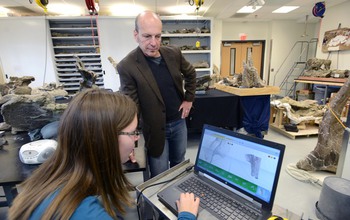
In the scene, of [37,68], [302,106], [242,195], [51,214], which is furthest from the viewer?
[37,68]

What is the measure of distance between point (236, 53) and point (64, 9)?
5003mm

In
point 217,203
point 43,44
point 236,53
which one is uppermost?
point 43,44

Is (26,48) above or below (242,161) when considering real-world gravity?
above

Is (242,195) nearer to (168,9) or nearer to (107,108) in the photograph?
(107,108)

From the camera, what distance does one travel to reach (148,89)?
1.18 m

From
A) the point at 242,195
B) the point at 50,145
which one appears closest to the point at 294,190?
the point at 242,195

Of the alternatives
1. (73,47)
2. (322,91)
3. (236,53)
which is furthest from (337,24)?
(73,47)

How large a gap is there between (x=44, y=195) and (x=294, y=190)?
201 cm

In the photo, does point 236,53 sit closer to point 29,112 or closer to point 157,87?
point 157,87

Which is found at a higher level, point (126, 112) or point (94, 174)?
point (126, 112)

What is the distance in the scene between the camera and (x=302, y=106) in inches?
126

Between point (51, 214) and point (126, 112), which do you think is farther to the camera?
point (126, 112)

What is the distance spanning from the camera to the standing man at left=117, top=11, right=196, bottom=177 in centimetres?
114

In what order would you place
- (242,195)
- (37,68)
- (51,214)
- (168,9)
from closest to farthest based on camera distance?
1. (51,214)
2. (242,195)
3. (37,68)
4. (168,9)
